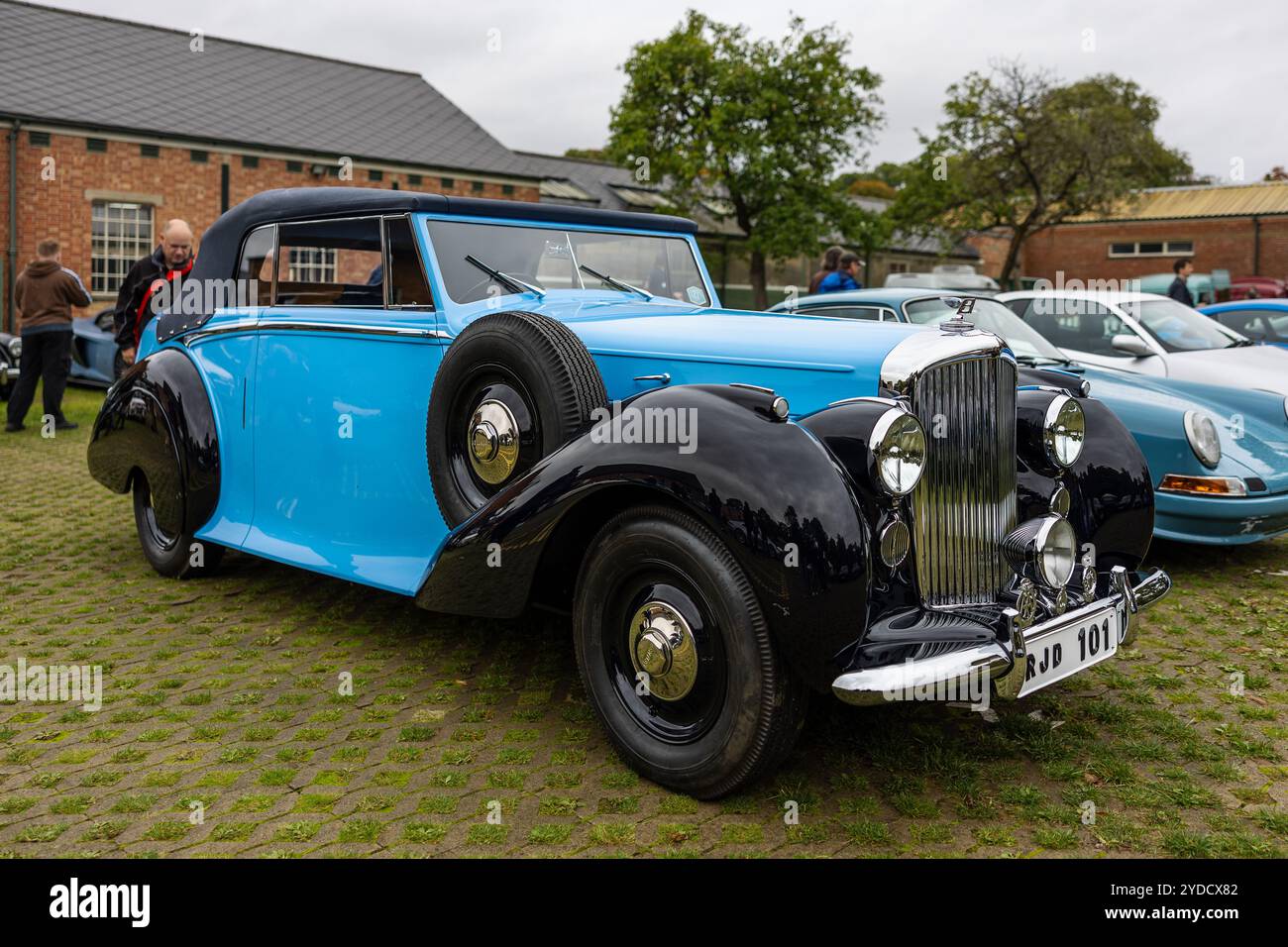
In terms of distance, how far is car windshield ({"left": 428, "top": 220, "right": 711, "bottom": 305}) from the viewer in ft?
14.1

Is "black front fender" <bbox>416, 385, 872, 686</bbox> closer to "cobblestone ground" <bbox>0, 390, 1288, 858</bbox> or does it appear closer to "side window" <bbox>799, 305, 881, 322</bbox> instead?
"cobblestone ground" <bbox>0, 390, 1288, 858</bbox>

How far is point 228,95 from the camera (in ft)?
77.1

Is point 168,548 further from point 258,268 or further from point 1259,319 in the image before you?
point 1259,319

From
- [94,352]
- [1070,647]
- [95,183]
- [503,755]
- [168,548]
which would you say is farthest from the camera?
[95,183]

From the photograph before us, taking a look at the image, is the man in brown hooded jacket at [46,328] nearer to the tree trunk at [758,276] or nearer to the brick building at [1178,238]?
the tree trunk at [758,276]

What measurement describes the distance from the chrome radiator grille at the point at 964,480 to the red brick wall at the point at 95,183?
1839 centimetres

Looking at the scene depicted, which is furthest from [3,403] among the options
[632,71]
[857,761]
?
[632,71]

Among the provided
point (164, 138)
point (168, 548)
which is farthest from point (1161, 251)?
point (168, 548)

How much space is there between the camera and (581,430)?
3533 mm

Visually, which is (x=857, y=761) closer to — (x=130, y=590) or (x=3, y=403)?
(x=130, y=590)

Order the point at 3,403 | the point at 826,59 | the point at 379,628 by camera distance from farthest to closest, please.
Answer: the point at 826,59, the point at 3,403, the point at 379,628

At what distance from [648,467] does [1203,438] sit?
4.18 m

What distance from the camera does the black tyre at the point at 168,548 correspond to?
5336mm
